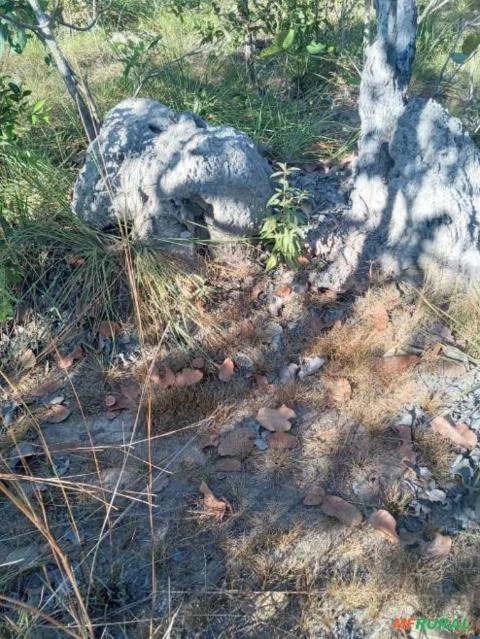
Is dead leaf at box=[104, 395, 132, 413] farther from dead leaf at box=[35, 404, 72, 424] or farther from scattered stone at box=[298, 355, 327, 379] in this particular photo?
scattered stone at box=[298, 355, 327, 379]

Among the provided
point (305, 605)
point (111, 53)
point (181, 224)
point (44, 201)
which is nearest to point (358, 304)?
point (181, 224)

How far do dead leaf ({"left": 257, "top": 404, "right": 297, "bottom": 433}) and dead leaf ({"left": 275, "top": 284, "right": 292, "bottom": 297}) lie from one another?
26.2 inches

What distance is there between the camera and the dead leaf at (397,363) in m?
2.60

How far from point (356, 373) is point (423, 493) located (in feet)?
1.98

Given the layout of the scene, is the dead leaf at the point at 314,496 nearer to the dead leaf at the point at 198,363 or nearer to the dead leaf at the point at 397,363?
the dead leaf at the point at 397,363

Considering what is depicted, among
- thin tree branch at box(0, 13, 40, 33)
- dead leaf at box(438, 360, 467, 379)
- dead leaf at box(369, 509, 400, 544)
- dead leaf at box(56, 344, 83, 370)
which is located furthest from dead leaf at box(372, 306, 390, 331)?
thin tree branch at box(0, 13, 40, 33)

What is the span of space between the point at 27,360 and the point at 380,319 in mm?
1752

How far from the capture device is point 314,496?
87.0 inches

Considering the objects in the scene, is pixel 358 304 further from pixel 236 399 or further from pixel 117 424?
pixel 117 424

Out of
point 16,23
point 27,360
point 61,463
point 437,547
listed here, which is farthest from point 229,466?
point 16,23

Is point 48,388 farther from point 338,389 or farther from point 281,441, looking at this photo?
point 338,389

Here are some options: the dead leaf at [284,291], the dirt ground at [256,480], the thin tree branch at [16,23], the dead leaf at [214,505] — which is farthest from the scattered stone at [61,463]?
the thin tree branch at [16,23]

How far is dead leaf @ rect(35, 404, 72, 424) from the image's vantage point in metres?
2.61

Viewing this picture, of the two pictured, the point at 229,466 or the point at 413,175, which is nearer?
the point at 229,466
